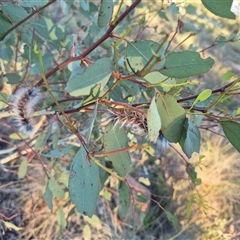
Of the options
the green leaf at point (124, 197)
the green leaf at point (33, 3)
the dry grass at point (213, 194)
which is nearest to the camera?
the green leaf at point (33, 3)

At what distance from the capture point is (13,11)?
0.78m

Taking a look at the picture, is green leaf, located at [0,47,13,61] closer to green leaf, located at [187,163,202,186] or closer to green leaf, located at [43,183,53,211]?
green leaf, located at [43,183,53,211]

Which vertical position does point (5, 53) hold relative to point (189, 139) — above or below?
above

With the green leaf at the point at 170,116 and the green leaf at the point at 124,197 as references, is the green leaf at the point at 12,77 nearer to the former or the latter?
the green leaf at the point at 124,197

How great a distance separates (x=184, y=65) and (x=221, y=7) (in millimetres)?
86

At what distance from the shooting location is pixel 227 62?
647 centimetres

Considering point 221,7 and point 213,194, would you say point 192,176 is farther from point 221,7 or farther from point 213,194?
point 213,194

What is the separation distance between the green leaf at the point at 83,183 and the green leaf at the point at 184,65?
7.3 inches

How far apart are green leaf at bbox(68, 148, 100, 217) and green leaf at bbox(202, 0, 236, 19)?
0.28 m

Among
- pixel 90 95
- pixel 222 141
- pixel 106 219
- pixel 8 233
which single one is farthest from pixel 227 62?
pixel 90 95

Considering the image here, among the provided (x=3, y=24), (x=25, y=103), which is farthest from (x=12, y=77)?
(x=25, y=103)

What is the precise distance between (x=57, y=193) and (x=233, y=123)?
668 millimetres

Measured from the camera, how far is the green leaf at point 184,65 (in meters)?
0.51

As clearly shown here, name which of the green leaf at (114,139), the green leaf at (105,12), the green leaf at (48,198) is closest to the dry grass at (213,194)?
the green leaf at (48,198)
